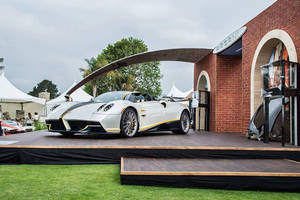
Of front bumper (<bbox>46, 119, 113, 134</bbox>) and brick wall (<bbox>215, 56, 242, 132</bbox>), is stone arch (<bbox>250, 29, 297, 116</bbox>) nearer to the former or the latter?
brick wall (<bbox>215, 56, 242, 132</bbox>)

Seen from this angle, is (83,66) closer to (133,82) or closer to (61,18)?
(133,82)

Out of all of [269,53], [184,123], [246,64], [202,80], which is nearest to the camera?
[269,53]

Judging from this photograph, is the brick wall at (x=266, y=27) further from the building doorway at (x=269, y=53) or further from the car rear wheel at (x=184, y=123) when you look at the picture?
the car rear wheel at (x=184, y=123)

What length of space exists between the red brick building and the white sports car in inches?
114

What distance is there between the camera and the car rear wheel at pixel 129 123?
5941mm

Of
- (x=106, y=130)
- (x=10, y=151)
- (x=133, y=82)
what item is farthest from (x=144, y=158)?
(x=133, y=82)

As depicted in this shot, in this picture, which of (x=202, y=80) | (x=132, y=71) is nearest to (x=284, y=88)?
(x=202, y=80)

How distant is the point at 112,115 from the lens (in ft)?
18.5

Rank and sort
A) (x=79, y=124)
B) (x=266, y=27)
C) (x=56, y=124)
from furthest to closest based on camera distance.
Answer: (x=266, y=27), (x=56, y=124), (x=79, y=124)

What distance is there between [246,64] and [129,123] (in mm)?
4626

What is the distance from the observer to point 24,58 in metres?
25.9

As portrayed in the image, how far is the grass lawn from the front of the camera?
2.66m

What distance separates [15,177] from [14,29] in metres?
15.7

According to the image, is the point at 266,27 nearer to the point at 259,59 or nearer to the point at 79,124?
the point at 259,59
